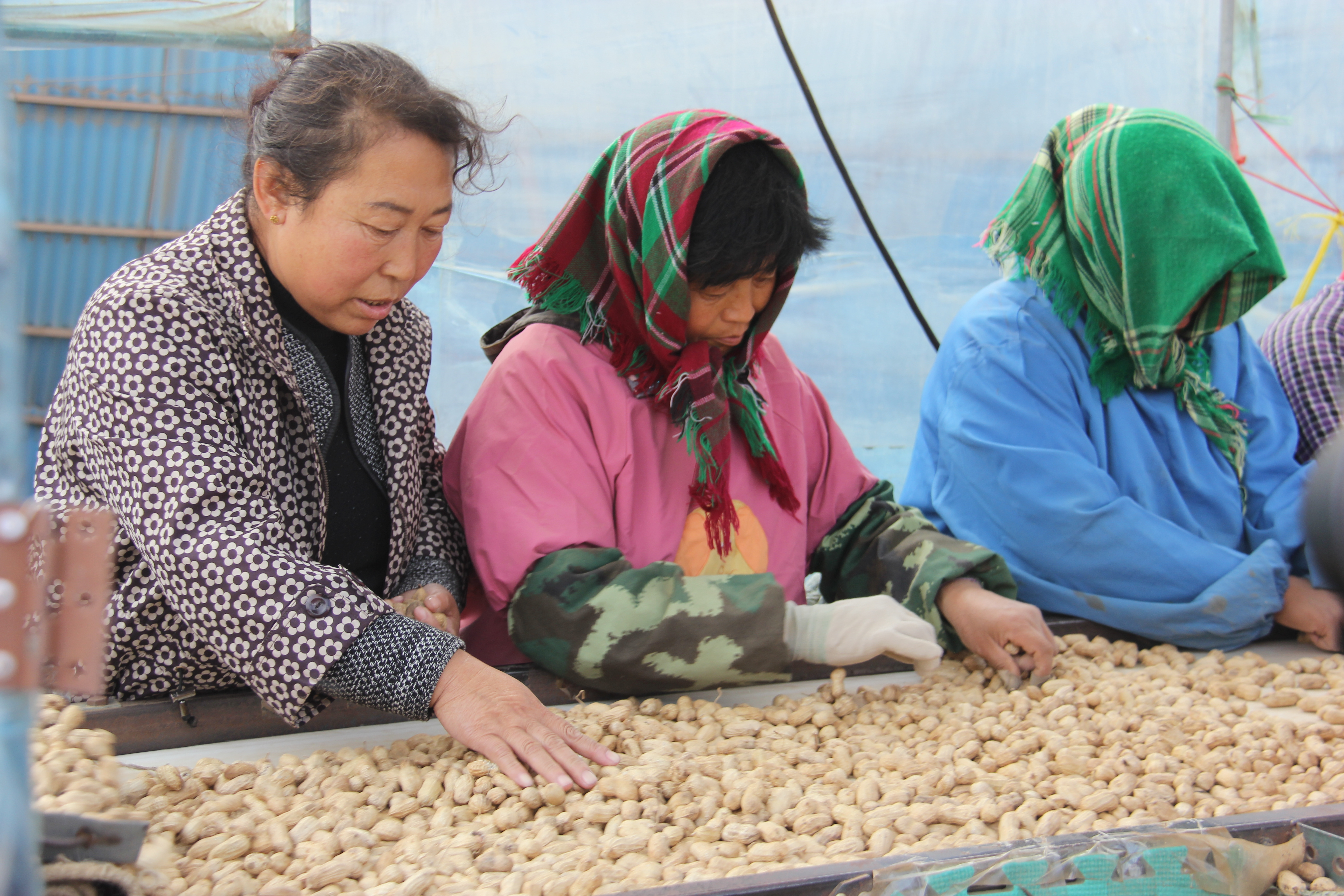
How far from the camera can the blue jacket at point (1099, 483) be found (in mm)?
1834

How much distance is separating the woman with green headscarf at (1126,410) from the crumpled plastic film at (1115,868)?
841mm

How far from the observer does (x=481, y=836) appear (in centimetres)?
106

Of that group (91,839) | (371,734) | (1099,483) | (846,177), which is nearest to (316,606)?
(371,734)

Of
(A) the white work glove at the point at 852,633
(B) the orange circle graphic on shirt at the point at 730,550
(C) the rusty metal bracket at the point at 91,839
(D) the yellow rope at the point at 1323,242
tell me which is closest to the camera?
(C) the rusty metal bracket at the point at 91,839

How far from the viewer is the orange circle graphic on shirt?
1618mm

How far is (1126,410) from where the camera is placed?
6.55 feet

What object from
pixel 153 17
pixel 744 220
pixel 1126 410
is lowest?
pixel 1126 410

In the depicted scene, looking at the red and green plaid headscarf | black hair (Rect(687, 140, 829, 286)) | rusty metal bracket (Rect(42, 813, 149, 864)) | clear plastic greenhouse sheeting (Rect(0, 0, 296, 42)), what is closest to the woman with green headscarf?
the red and green plaid headscarf

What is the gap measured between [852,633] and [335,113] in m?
0.94

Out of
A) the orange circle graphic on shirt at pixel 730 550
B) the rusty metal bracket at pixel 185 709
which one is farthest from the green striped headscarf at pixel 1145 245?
the rusty metal bracket at pixel 185 709

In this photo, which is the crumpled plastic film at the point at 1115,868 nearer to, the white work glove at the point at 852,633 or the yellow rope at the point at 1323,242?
the white work glove at the point at 852,633

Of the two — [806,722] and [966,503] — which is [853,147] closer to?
[966,503]

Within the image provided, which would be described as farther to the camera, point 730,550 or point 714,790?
point 730,550

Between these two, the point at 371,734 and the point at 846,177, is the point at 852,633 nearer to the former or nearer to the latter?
the point at 371,734
